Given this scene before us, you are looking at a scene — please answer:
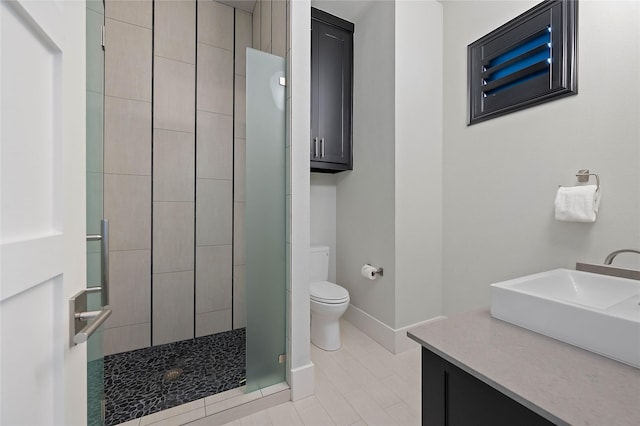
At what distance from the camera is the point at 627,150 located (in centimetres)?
129

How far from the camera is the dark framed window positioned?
148 centimetres

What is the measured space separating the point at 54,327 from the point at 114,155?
5.90 ft

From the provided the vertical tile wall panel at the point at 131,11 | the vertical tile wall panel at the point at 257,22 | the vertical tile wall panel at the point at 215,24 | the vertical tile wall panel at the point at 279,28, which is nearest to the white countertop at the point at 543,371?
the vertical tile wall panel at the point at 279,28

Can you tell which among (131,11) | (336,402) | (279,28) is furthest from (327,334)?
(131,11)

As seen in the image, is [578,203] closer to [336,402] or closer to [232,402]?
[336,402]

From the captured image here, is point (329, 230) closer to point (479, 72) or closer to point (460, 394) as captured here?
point (479, 72)

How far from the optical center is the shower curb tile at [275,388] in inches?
58.1

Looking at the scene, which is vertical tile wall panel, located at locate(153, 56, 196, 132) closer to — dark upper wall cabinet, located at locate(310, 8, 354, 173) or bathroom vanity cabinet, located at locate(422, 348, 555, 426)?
dark upper wall cabinet, located at locate(310, 8, 354, 173)

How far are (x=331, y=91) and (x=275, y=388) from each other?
7.48 feet

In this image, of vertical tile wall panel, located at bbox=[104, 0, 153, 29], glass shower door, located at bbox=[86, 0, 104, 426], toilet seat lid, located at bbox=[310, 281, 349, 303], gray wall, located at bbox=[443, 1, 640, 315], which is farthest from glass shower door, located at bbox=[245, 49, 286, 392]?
gray wall, located at bbox=[443, 1, 640, 315]

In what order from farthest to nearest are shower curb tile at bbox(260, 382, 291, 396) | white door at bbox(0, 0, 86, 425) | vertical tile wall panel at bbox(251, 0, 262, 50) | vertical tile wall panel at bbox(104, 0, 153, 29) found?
vertical tile wall panel at bbox(251, 0, 262, 50) → vertical tile wall panel at bbox(104, 0, 153, 29) → shower curb tile at bbox(260, 382, 291, 396) → white door at bbox(0, 0, 86, 425)

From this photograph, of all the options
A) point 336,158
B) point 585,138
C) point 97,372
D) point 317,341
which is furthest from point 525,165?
point 97,372

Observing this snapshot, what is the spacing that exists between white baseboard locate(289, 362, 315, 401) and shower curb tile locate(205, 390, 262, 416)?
0.62 feet

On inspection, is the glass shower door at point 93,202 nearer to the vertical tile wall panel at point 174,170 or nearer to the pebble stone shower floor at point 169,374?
the pebble stone shower floor at point 169,374
